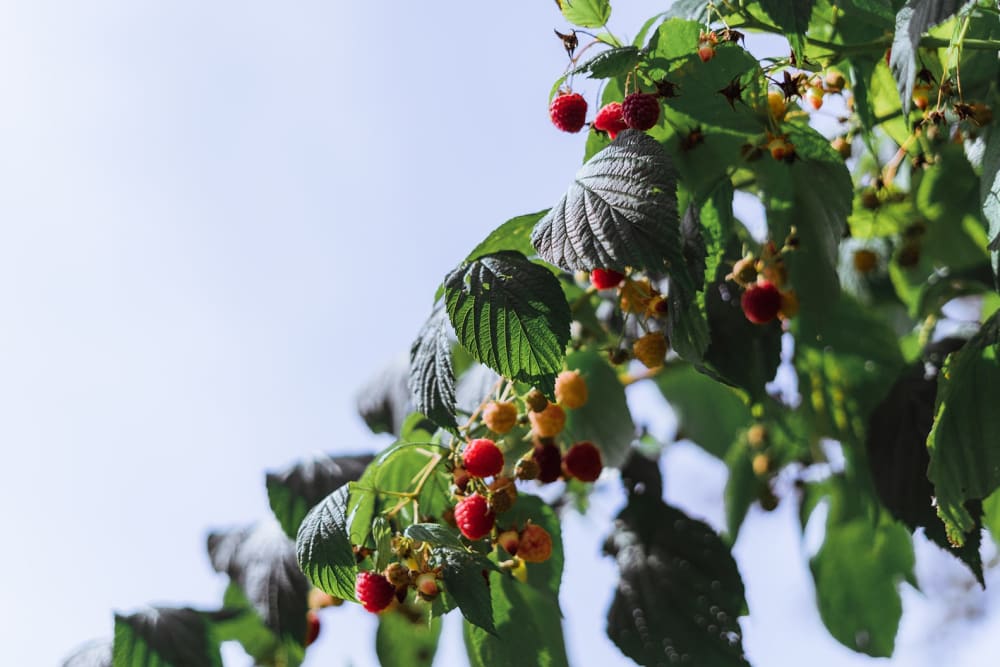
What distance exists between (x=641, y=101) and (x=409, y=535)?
1.34 feet

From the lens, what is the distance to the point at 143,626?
129cm

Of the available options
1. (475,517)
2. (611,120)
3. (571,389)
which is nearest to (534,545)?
(475,517)

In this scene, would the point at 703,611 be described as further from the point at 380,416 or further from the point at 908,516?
the point at 380,416

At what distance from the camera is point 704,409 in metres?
1.67

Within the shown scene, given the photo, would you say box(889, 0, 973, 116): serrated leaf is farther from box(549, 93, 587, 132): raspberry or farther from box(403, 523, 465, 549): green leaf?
box(403, 523, 465, 549): green leaf

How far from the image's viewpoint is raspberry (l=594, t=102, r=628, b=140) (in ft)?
3.10

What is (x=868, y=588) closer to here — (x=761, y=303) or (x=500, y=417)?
(x=761, y=303)

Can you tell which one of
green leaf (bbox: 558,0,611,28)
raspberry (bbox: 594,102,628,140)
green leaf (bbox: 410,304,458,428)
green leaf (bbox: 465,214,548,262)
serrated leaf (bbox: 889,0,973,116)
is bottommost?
green leaf (bbox: 410,304,458,428)

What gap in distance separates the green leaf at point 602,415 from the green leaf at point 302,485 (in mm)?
279

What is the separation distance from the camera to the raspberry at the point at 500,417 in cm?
103

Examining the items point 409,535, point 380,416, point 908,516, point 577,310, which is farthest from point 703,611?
→ point 380,416

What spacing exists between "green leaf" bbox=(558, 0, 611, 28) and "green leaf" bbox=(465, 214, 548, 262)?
0.57ft

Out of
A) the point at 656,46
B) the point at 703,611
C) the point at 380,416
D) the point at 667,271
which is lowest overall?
the point at 703,611

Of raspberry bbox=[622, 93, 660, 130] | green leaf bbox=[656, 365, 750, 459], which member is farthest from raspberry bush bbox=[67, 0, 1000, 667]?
green leaf bbox=[656, 365, 750, 459]
